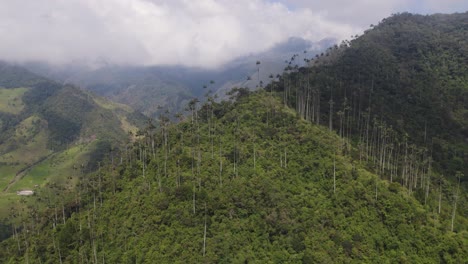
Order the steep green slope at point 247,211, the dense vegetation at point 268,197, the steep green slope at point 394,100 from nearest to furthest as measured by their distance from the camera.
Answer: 1. the steep green slope at point 247,211
2. the dense vegetation at point 268,197
3. the steep green slope at point 394,100

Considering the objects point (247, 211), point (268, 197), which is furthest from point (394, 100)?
point (247, 211)

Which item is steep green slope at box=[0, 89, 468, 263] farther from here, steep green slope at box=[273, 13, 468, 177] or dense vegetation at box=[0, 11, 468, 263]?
steep green slope at box=[273, 13, 468, 177]

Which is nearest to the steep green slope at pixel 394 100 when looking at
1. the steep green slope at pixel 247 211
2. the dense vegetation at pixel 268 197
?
the dense vegetation at pixel 268 197

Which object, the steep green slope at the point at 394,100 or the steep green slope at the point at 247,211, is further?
the steep green slope at the point at 394,100

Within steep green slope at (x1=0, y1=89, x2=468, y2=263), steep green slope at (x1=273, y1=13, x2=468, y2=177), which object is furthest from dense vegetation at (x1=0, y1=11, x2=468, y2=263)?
steep green slope at (x1=273, y1=13, x2=468, y2=177)

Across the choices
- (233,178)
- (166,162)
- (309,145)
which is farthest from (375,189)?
(166,162)

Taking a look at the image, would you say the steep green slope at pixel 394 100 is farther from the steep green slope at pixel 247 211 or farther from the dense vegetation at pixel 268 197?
the steep green slope at pixel 247 211

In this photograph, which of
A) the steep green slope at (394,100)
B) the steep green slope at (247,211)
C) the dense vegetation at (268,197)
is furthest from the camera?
the steep green slope at (394,100)
